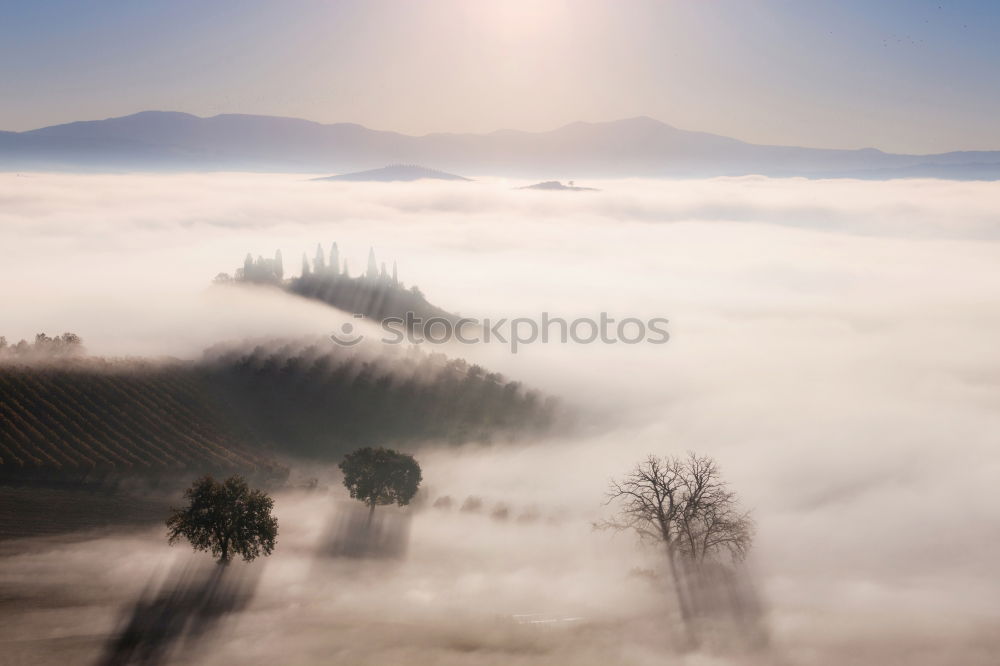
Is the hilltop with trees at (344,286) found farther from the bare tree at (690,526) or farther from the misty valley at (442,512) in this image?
the bare tree at (690,526)

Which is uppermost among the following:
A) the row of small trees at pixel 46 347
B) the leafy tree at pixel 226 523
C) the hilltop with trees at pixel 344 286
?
the hilltop with trees at pixel 344 286

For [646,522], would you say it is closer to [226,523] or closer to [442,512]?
[442,512]

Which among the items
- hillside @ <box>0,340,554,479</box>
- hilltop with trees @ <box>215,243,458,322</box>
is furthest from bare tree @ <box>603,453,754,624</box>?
hilltop with trees @ <box>215,243,458,322</box>

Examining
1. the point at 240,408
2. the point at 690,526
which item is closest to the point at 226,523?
the point at 690,526

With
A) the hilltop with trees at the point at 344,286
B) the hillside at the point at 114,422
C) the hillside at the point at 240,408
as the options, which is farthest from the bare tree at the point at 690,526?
the hilltop with trees at the point at 344,286

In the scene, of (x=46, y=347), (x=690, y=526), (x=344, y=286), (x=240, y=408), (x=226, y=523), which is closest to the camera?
(x=690, y=526)
